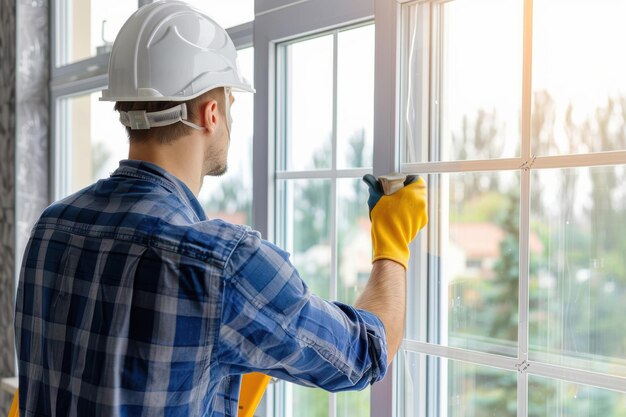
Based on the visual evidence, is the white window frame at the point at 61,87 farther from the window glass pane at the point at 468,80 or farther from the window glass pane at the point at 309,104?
the window glass pane at the point at 468,80

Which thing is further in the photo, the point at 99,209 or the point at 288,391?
the point at 288,391

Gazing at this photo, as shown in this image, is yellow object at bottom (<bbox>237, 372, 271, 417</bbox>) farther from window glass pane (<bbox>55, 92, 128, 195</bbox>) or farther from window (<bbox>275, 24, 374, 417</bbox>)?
window glass pane (<bbox>55, 92, 128, 195</bbox>)

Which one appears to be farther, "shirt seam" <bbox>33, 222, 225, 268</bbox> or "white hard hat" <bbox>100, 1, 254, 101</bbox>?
"white hard hat" <bbox>100, 1, 254, 101</bbox>

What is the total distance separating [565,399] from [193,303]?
2.26 ft

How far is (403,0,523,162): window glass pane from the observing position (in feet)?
4.25

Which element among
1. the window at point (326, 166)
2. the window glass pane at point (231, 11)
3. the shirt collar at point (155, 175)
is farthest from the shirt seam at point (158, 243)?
the window glass pane at point (231, 11)

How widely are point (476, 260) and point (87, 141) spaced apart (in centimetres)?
198

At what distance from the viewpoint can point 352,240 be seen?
171 centimetres

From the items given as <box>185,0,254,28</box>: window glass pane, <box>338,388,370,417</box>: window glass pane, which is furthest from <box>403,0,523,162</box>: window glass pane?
<box>185,0,254,28</box>: window glass pane

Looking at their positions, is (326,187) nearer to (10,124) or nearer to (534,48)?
(534,48)

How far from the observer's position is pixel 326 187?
1.77 meters

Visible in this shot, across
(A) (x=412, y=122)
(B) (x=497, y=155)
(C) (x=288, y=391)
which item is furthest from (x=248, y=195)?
(B) (x=497, y=155)

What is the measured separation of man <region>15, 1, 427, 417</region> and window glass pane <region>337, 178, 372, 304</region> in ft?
1.24

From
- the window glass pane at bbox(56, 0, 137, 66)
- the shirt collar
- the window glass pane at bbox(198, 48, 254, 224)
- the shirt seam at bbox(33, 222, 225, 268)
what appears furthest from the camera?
the window glass pane at bbox(56, 0, 137, 66)
